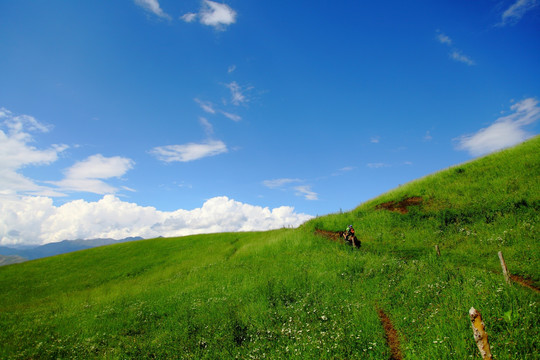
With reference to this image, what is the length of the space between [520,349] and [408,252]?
1628 cm

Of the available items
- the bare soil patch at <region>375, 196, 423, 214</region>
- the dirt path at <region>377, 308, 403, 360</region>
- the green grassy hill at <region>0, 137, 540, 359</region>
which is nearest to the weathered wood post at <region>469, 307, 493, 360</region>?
the green grassy hill at <region>0, 137, 540, 359</region>

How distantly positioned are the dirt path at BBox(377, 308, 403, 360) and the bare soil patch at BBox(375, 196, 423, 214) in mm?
22139

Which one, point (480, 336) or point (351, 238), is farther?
point (351, 238)

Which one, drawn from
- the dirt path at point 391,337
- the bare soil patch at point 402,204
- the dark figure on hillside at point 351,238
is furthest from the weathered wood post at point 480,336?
the bare soil patch at point 402,204

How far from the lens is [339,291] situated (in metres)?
15.7

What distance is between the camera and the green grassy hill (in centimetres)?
1008

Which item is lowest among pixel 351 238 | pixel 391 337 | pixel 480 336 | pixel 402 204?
pixel 391 337

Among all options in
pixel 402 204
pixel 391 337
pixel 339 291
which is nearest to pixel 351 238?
pixel 339 291

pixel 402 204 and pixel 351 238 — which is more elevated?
pixel 402 204

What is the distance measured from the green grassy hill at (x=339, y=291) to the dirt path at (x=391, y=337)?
0.36 ft

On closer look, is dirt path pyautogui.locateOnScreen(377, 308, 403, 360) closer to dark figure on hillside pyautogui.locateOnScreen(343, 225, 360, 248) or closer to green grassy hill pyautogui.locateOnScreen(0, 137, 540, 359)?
green grassy hill pyautogui.locateOnScreen(0, 137, 540, 359)

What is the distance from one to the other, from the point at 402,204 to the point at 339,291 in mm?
21841

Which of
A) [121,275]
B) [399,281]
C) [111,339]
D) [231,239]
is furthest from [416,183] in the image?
[121,275]

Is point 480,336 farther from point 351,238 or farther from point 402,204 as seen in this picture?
point 402,204
